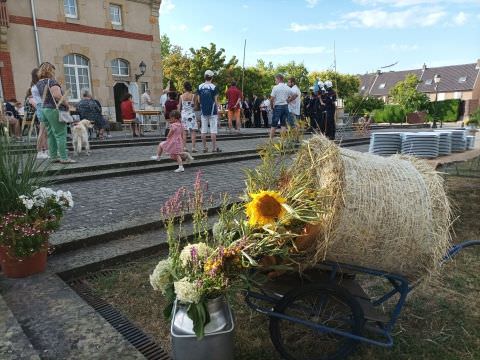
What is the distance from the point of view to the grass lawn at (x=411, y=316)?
248 cm

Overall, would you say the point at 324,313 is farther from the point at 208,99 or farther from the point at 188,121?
the point at 188,121

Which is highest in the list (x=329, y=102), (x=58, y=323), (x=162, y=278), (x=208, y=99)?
(x=208, y=99)

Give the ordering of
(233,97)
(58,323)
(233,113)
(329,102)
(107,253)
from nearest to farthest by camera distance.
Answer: (58,323)
(107,253)
(329,102)
(233,97)
(233,113)

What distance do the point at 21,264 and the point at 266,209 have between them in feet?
7.61

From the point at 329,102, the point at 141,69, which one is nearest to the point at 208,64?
the point at 141,69

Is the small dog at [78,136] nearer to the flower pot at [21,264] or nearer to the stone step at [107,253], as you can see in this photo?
the stone step at [107,253]

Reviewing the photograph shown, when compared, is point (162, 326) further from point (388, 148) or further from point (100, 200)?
point (388, 148)

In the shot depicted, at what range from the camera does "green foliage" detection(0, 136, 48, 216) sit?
3199 mm

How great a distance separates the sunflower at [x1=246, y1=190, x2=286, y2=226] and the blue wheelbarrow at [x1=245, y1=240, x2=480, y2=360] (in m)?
0.48

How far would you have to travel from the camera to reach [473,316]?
2.88 m

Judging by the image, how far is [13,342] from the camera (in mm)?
2291

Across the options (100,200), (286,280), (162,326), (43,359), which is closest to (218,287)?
(286,280)

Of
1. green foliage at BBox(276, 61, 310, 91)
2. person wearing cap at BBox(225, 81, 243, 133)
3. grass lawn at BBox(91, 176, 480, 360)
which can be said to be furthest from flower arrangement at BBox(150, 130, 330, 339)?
green foliage at BBox(276, 61, 310, 91)

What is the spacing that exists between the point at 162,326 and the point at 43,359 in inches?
31.0
